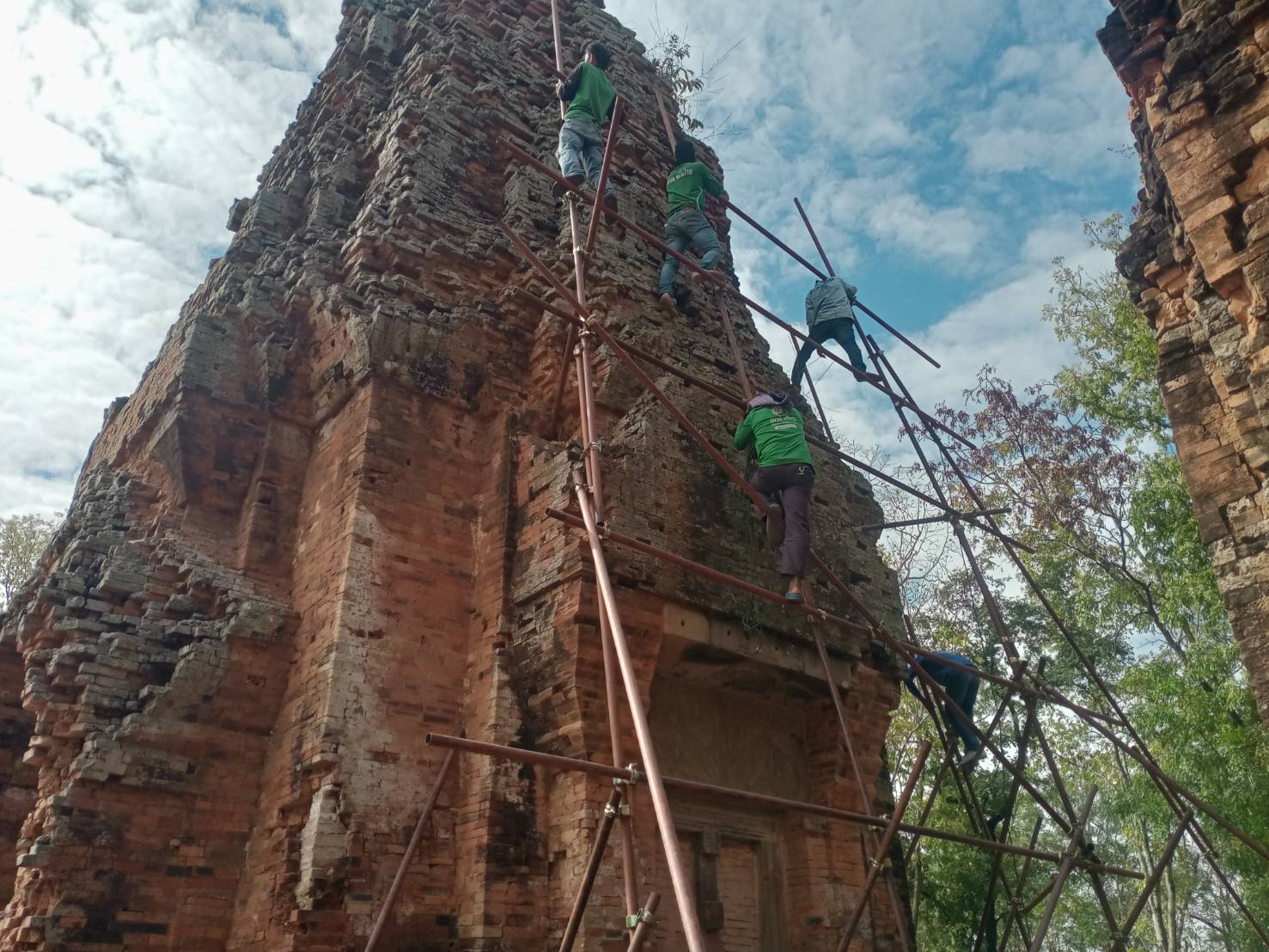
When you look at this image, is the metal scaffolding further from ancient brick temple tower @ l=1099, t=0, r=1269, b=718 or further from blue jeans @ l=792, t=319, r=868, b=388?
ancient brick temple tower @ l=1099, t=0, r=1269, b=718

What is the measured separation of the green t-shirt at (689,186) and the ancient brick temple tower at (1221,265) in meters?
A: 4.79

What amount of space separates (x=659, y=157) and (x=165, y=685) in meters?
8.97

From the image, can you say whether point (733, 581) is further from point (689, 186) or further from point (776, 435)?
point (689, 186)

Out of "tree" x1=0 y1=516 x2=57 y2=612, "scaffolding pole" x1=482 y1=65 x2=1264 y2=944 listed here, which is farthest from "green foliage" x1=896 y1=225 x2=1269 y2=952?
"tree" x1=0 y1=516 x2=57 y2=612

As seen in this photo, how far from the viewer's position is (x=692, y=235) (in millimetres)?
10211

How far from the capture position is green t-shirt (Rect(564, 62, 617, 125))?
32.4ft

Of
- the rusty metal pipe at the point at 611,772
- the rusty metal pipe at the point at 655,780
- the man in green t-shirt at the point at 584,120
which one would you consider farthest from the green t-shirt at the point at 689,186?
the rusty metal pipe at the point at 611,772

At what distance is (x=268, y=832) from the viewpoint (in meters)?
6.23

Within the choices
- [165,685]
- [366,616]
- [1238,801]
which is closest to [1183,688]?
[1238,801]

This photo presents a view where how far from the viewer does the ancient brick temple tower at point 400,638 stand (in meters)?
5.89

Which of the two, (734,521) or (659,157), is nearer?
(734,521)

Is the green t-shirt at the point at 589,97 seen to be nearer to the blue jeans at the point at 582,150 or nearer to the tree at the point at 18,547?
the blue jeans at the point at 582,150

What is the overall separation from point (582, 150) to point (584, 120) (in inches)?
11.7

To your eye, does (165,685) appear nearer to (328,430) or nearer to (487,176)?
(328,430)
